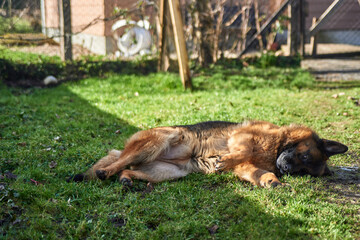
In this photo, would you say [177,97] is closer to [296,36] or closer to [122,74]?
[122,74]

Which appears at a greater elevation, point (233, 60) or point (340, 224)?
point (233, 60)

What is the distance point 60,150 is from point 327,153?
3.97 meters

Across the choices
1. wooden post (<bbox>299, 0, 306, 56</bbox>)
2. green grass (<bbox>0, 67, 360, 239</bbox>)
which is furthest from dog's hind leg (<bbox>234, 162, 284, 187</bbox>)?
wooden post (<bbox>299, 0, 306, 56</bbox>)

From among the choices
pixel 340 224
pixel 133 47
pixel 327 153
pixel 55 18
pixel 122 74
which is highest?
pixel 55 18

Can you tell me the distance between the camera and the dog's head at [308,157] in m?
4.79

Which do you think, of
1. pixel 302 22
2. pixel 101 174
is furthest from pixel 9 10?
pixel 302 22

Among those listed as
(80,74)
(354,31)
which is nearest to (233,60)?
(80,74)

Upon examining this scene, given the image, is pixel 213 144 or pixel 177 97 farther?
pixel 177 97

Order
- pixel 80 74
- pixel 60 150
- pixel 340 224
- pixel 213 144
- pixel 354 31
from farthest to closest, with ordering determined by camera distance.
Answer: pixel 354 31 < pixel 80 74 < pixel 60 150 < pixel 213 144 < pixel 340 224

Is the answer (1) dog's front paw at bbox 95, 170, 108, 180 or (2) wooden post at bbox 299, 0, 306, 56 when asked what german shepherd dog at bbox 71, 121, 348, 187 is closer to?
(1) dog's front paw at bbox 95, 170, 108, 180

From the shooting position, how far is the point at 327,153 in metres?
4.88

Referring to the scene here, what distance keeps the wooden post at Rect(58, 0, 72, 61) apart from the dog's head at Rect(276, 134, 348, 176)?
8.33 m

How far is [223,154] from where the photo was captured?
16.8 ft

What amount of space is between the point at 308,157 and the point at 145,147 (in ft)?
7.18
